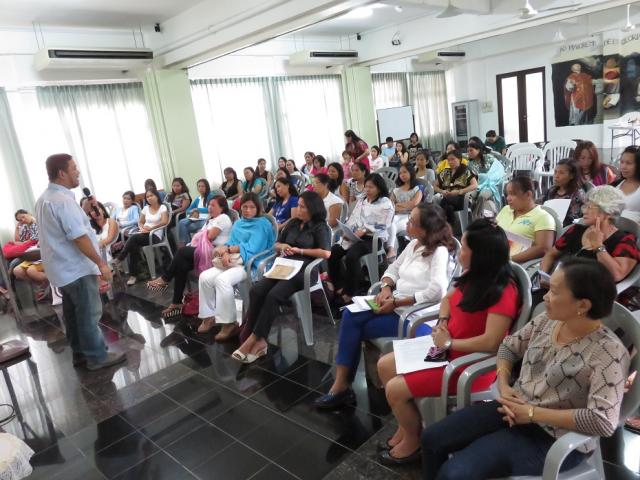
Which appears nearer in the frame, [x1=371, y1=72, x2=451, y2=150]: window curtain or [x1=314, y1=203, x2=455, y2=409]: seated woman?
[x1=314, y1=203, x2=455, y2=409]: seated woman

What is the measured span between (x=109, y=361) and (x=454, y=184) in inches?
143

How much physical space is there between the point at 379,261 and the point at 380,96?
6999 mm

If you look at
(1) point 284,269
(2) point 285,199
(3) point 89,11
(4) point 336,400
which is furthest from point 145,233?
(4) point 336,400

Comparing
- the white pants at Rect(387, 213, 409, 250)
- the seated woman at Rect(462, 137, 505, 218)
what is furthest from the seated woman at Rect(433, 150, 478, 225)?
the white pants at Rect(387, 213, 409, 250)

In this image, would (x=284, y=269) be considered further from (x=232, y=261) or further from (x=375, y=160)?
(x=375, y=160)

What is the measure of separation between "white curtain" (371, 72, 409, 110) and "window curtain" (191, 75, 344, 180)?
1.26 metres

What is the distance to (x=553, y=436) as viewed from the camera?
132 cm

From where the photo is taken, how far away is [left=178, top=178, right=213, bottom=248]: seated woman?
5.39 metres

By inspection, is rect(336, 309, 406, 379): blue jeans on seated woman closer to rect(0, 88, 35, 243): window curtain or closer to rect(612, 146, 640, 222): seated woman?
rect(612, 146, 640, 222): seated woman

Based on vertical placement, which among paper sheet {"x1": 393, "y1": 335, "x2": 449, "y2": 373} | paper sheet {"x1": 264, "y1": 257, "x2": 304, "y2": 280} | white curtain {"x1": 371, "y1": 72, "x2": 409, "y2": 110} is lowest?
paper sheet {"x1": 393, "y1": 335, "x2": 449, "y2": 373}

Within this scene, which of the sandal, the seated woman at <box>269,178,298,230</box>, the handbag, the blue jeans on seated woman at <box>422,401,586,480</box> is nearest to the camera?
the blue jeans on seated woman at <box>422,401,586,480</box>

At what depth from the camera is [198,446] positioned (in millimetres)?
2191

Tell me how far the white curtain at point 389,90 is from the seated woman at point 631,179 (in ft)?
24.5

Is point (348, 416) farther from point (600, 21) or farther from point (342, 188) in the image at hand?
point (600, 21)
